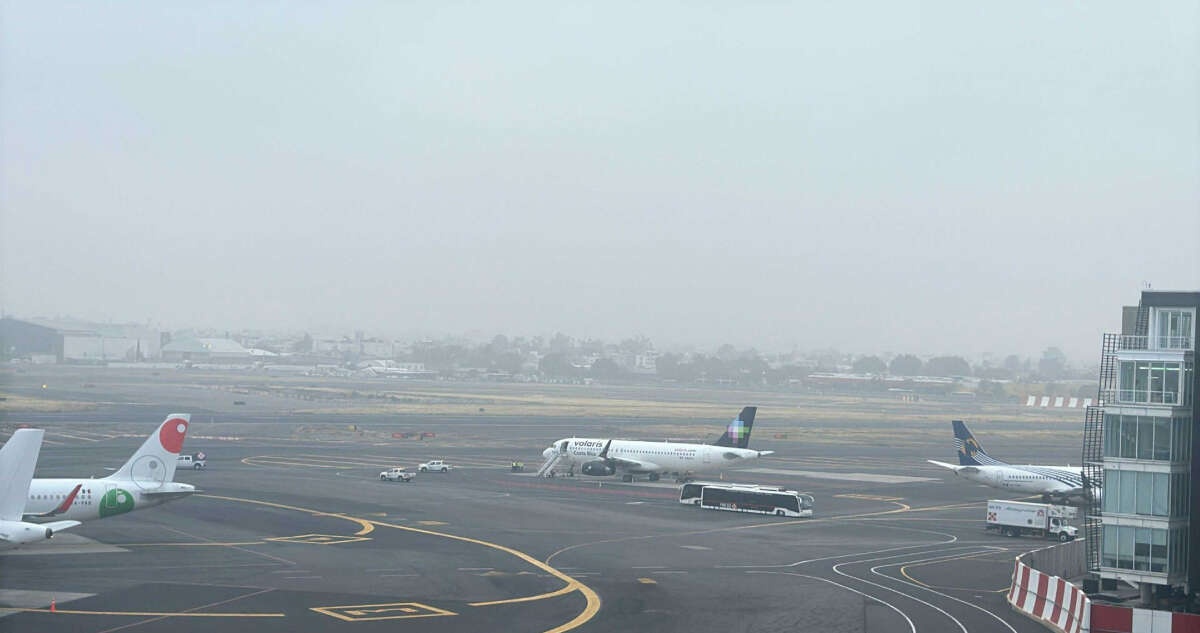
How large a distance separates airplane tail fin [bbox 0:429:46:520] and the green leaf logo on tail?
1013 cm

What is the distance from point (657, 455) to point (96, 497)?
55.5 m

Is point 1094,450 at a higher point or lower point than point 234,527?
higher

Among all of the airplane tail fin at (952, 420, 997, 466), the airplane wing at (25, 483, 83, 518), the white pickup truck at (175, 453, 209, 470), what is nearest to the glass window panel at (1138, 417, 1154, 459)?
the airplane wing at (25, 483, 83, 518)

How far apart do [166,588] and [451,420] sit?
136 m

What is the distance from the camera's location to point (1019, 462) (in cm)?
13475

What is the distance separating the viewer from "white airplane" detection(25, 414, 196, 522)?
5919 centimetres

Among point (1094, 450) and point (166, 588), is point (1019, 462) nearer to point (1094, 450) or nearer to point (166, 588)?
point (1094, 450)

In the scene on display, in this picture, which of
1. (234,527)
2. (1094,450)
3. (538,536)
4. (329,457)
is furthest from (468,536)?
(329,457)

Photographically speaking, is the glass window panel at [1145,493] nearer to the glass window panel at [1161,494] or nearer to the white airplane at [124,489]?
the glass window panel at [1161,494]

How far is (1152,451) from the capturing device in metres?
45.1

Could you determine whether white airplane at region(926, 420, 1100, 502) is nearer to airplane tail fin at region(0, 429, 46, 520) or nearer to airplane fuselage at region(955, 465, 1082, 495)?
airplane fuselage at region(955, 465, 1082, 495)

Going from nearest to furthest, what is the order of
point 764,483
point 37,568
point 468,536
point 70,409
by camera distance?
1. point 37,568
2. point 468,536
3. point 764,483
4. point 70,409

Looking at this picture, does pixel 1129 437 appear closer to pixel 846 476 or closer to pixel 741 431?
pixel 741 431

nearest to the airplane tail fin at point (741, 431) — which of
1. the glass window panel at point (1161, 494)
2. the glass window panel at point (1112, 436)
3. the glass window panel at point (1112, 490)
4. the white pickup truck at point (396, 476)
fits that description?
the white pickup truck at point (396, 476)
